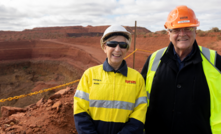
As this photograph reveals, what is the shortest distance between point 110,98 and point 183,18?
134 centimetres

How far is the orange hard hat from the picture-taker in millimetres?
1808

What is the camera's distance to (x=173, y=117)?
1883mm

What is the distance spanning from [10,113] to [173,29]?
17.2ft

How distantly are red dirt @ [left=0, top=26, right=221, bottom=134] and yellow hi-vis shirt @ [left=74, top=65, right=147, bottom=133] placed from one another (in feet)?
8.34

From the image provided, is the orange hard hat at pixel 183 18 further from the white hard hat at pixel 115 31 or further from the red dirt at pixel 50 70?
the red dirt at pixel 50 70

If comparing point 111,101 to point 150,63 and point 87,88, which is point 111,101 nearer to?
point 87,88

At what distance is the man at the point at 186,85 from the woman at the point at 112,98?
1.11 ft

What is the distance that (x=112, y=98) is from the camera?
173 centimetres

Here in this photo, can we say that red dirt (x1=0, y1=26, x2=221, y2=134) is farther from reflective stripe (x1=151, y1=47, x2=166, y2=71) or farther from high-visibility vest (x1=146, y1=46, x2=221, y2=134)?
high-visibility vest (x1=146, y1=46, x2=221, y2=134)

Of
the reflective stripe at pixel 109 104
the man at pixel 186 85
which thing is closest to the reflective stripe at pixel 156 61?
the man at pixel 186 85

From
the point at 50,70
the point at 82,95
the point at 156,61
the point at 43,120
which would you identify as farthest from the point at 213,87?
Answer: the point at 50,70

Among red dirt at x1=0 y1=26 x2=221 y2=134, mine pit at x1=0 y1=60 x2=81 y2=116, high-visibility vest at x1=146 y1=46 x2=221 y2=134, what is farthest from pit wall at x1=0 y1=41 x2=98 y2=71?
high-visibility vest at x1=146 y1=46 x2=221 y2=134

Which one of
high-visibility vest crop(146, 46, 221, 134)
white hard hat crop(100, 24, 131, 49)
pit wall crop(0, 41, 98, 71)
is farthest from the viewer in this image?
pit wall crop(0, 41, 98, 71)

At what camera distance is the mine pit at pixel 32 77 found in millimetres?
12438
